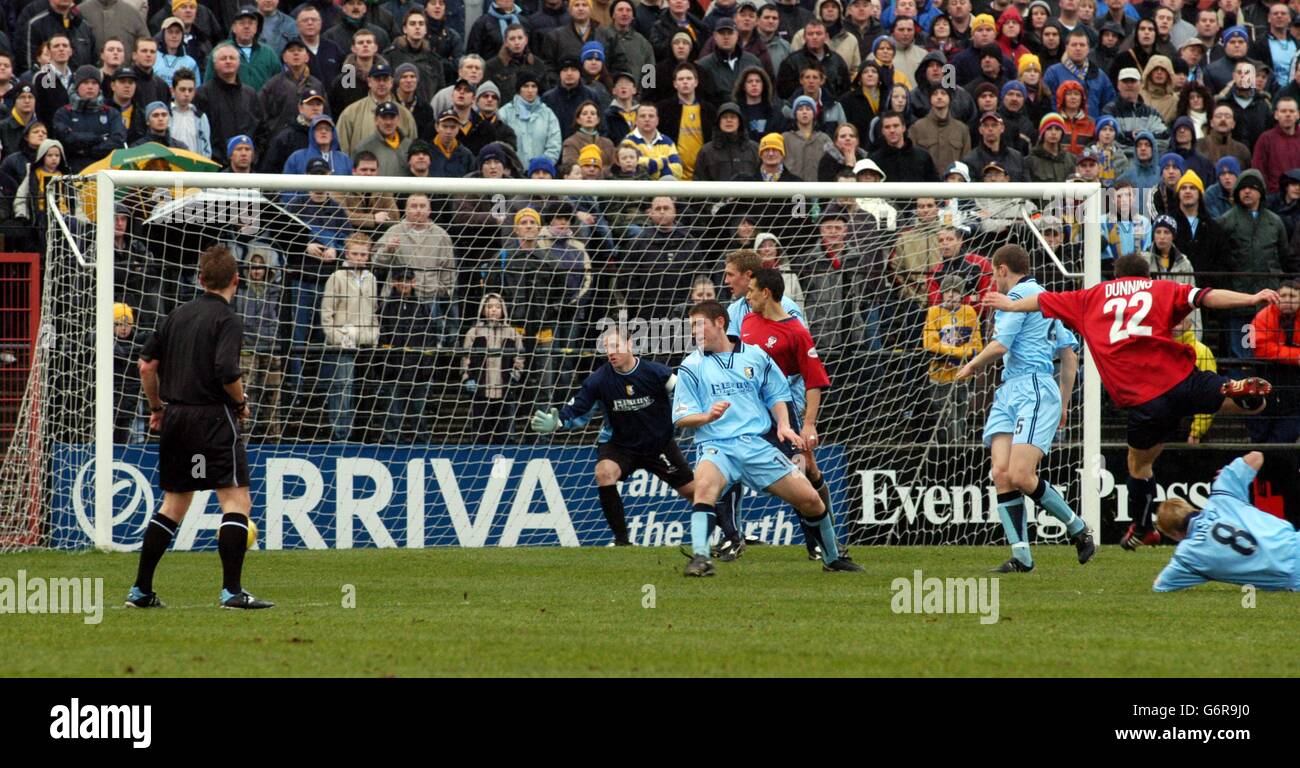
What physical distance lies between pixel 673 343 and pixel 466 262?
7.12 feet

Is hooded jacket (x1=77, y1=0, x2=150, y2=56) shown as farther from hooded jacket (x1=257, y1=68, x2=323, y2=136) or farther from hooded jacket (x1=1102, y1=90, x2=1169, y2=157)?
hooded jacket (x1=1102, y1=90, x2=1169, y2=157)

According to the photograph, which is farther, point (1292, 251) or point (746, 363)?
→ point (1292, 251)

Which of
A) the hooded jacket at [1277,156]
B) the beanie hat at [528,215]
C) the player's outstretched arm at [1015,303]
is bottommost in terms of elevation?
the player's outstretched arm at [1015,303]

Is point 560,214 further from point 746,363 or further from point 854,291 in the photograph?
point 746,363

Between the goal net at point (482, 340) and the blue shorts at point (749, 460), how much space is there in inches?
144

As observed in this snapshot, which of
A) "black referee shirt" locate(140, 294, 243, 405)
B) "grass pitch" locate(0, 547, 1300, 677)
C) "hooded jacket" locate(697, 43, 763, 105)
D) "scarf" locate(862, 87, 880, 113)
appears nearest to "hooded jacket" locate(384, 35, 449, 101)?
"hooded jacket" locate(697, 43, 763, 105)

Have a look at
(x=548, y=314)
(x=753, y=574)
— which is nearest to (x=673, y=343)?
(x=548, y=314)

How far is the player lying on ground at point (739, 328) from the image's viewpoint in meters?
13.6

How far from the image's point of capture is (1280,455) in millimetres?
17016

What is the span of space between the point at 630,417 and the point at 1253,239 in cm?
730

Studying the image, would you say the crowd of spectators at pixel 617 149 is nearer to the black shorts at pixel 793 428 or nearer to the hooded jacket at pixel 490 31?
the hooded jacket at pixel 490 31

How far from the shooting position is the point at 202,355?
10062 millimetres

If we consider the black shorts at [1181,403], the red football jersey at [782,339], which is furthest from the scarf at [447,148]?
the black shorts at [1181,403]

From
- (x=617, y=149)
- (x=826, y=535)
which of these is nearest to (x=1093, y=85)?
(x=617, y=149)
